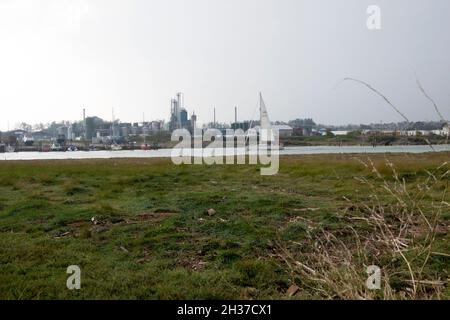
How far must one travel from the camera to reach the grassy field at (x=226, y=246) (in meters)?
3.57

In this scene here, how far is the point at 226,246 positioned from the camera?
5.21 m

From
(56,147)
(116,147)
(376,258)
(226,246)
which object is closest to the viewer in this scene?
(376,258)

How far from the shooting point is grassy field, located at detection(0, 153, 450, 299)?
3570 mm

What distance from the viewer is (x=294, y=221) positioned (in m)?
6.33

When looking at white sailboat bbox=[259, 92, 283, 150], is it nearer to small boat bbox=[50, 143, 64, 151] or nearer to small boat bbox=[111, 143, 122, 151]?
small boat bbox=[111, 143, 122, 151]

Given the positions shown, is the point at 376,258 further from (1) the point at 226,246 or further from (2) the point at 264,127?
(2) the point at 264,127

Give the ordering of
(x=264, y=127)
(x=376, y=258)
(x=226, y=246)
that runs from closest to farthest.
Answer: (x=376, y=258)
(x=226, y=246)
(x=264, y=127)

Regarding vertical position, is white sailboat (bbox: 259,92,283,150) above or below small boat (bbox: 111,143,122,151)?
above

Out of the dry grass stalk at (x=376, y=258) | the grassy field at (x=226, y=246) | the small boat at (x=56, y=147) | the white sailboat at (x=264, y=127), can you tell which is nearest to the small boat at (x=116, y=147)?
the small boat at (x=56, y=147)

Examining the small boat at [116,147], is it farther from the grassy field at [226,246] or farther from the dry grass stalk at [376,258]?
the dry grass stalk at [376,258]

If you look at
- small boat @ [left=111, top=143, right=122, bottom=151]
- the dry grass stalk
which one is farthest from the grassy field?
small boat @ [left=111, top=143, right=122, bottom=151]

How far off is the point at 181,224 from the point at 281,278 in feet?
8.95

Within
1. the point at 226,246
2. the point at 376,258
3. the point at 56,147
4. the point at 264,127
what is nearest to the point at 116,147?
the point at 56,147
